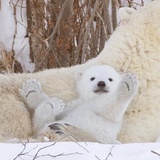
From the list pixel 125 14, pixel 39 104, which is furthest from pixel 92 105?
pixel 125 14

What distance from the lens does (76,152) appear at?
403cm

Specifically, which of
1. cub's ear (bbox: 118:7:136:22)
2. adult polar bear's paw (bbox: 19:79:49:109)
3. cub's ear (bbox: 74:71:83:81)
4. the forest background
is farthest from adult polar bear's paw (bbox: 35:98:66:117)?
the forest background

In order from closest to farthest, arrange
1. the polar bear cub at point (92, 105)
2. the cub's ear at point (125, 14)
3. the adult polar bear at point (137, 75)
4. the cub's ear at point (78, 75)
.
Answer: the polar bear cub at point (92, 105)
the adult polar bear at point (137, 75)
the cub's ear at point (78, 75)
the cub's ear at point (125, 14)

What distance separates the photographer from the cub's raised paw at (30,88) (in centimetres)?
573

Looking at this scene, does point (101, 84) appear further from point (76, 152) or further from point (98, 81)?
point (76, 152)

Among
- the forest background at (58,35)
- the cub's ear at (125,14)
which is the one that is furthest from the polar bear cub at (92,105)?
the forest background at (58,35)

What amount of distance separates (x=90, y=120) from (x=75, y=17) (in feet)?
13.7

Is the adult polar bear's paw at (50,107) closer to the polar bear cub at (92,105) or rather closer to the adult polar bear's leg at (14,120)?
the polar bear cub at (92,105)

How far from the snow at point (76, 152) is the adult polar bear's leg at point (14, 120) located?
1.36 m

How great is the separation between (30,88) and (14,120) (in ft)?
1.10

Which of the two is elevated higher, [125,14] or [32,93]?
[125,14]

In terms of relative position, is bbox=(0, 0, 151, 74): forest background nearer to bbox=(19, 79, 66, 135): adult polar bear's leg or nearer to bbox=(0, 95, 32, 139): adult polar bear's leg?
bbox=(19, 79, 66, 135): adult polar bear's leg

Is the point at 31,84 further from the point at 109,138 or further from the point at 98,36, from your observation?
the point at 98,36

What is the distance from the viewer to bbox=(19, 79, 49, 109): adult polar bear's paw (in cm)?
571
